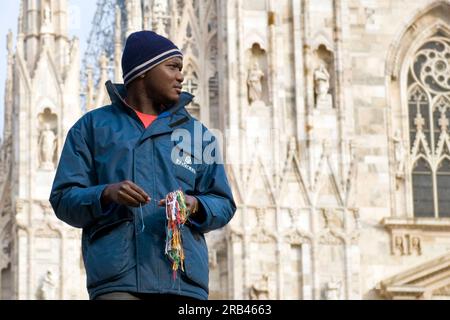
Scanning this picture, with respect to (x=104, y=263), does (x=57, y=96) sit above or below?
above

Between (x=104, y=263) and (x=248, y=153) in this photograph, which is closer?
(x=104, y=263)

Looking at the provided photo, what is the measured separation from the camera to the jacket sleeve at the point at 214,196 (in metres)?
4.87

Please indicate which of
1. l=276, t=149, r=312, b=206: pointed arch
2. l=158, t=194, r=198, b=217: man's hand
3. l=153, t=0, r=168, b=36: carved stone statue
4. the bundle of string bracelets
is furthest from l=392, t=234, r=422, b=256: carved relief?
the bundle of string bracelets

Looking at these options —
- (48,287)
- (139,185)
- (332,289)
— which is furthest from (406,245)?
(139,185)

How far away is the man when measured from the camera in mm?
4727

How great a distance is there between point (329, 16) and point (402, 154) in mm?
2156

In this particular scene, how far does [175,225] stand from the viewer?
15.4ft

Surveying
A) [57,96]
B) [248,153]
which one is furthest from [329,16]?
→ [57,96]

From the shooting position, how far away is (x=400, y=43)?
20641 millimetres

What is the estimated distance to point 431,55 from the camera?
20.8 meters
